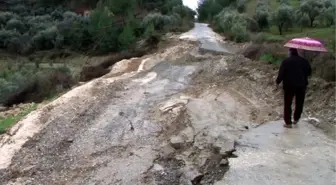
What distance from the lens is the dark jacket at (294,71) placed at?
10.4 m

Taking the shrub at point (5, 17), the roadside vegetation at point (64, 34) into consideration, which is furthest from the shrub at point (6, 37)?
the shrub at point (5, 17)

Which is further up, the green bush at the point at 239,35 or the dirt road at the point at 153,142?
the dirt road at the point at 153,142

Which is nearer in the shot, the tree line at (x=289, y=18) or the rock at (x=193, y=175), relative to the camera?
the rock at (x=193, y=175)

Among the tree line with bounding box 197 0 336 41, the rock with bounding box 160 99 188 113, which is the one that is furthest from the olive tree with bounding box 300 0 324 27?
the rock with bounding box 160 99 188 113

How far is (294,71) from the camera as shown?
34.1 feet

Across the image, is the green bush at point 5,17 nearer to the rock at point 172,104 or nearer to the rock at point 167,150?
the rock at point 172,104

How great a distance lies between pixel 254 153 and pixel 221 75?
853cm

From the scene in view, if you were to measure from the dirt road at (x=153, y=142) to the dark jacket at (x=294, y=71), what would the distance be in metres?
1.07

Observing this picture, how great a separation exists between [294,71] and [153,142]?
11.2ft

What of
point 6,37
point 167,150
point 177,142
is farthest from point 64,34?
point 167,150

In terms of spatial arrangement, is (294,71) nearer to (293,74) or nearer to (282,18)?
(293,74)

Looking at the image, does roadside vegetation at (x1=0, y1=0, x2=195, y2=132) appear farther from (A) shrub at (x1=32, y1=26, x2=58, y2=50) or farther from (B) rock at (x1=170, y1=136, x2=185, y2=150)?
(B) rock at (x1=170, y1=136, x2=185, y2=150)

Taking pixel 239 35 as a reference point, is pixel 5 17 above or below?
below

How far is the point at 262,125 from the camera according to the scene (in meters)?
11.6
